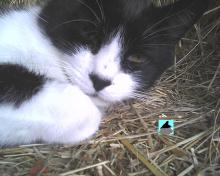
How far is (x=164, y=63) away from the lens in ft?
5.43

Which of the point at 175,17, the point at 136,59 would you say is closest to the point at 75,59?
the point at 136,59

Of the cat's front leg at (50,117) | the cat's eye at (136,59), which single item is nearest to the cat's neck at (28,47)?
the cat's front leg at (50,117)

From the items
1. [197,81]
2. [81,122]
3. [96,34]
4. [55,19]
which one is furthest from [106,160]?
[197,81]

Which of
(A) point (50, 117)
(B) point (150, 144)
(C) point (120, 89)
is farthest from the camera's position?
(B) point (150, 144)

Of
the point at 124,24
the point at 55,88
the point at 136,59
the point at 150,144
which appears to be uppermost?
the point at 124,24

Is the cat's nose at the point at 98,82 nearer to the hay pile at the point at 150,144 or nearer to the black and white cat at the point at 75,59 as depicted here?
the black and white cat at the point at 75,59

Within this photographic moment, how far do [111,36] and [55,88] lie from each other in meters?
0.29

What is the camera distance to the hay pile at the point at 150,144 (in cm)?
141

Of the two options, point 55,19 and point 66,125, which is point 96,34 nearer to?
point 55,19

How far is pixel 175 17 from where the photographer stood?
1.48 meters

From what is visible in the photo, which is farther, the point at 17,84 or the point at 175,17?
the point at 175,17

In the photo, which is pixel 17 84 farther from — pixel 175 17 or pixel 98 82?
pixel 175 17

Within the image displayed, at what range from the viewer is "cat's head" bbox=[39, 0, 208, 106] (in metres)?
1.40

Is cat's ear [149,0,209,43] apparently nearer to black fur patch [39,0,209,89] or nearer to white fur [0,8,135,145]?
black fur patch [39,0,209,89]
